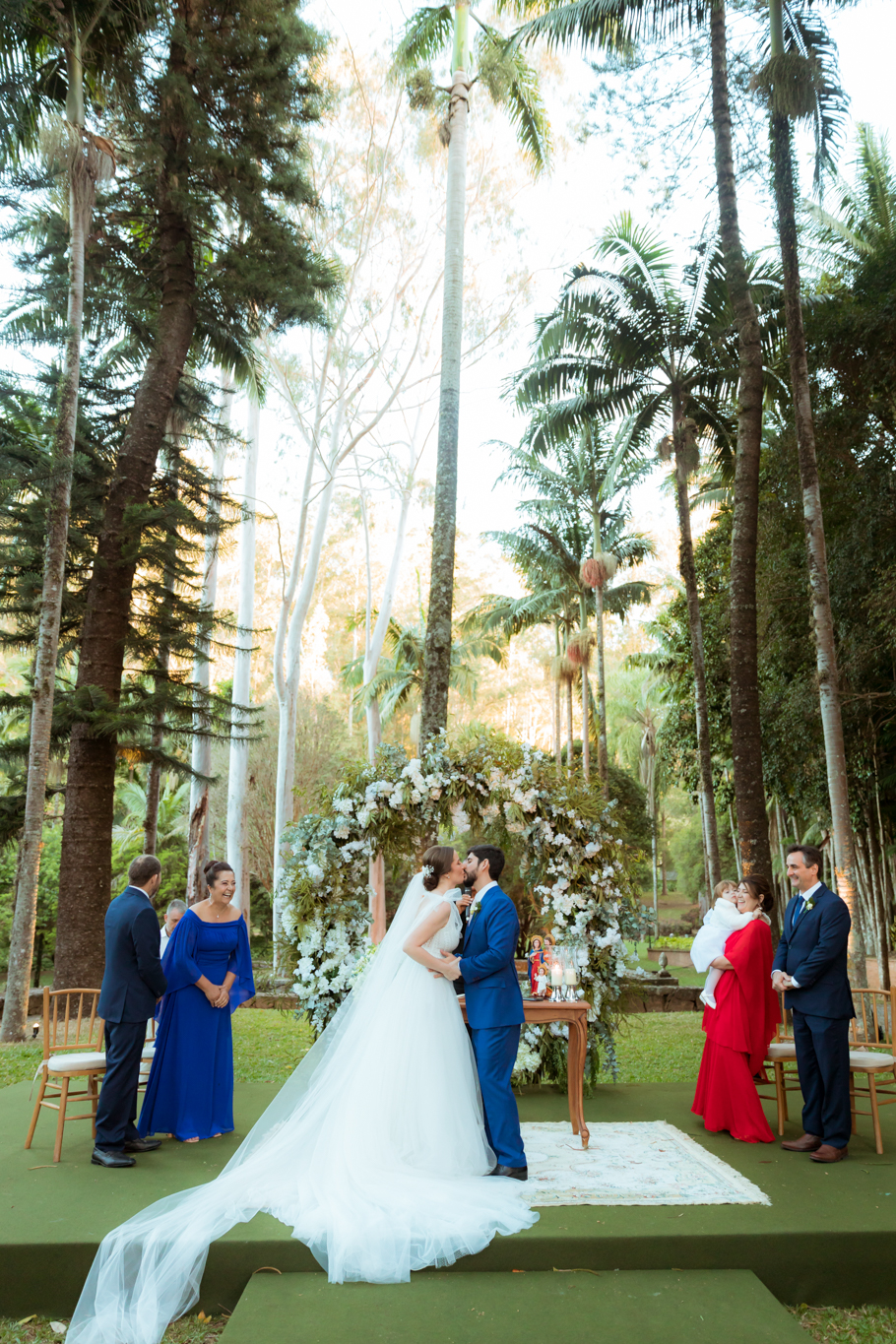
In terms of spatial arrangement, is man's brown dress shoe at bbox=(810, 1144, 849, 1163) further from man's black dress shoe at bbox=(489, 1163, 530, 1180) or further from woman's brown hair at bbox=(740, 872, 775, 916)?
man's black dress shoe at bbox=(489, 1163, 530, 1180)

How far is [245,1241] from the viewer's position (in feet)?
12.7

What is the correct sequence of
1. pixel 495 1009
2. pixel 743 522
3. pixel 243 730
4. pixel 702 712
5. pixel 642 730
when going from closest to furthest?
pixel 495 1009 → pixel 743 522 → pixel 702 712 → pixel 243 730 → pixel 642 730

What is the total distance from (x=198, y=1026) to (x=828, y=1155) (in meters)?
3.84

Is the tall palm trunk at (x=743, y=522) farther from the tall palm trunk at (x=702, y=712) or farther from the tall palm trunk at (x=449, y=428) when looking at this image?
the tall palm trunk at (x=702, y=712)

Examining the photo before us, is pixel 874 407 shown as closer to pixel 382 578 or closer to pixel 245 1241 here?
pixel 245 1241

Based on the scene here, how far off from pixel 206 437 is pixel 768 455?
26.5ft

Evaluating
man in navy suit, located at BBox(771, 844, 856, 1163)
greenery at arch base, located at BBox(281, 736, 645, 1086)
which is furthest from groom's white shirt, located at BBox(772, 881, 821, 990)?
greenery at arch base, located at BBox(281, 736, 645, 1086)

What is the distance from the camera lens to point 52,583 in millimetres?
9961

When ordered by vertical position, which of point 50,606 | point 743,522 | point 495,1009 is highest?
point 743,522

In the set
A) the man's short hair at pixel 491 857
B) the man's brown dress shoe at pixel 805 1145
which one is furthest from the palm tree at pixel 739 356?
the man's short hair at pixel 491 857

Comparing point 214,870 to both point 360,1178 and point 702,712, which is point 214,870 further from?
point 702,712

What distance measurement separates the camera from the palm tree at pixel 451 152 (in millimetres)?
10367

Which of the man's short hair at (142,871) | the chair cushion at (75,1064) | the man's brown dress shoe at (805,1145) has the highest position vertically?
the man's short hair at (142,871)

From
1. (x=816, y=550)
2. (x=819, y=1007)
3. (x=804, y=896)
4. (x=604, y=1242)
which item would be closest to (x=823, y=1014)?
(x=819, y=1007)
